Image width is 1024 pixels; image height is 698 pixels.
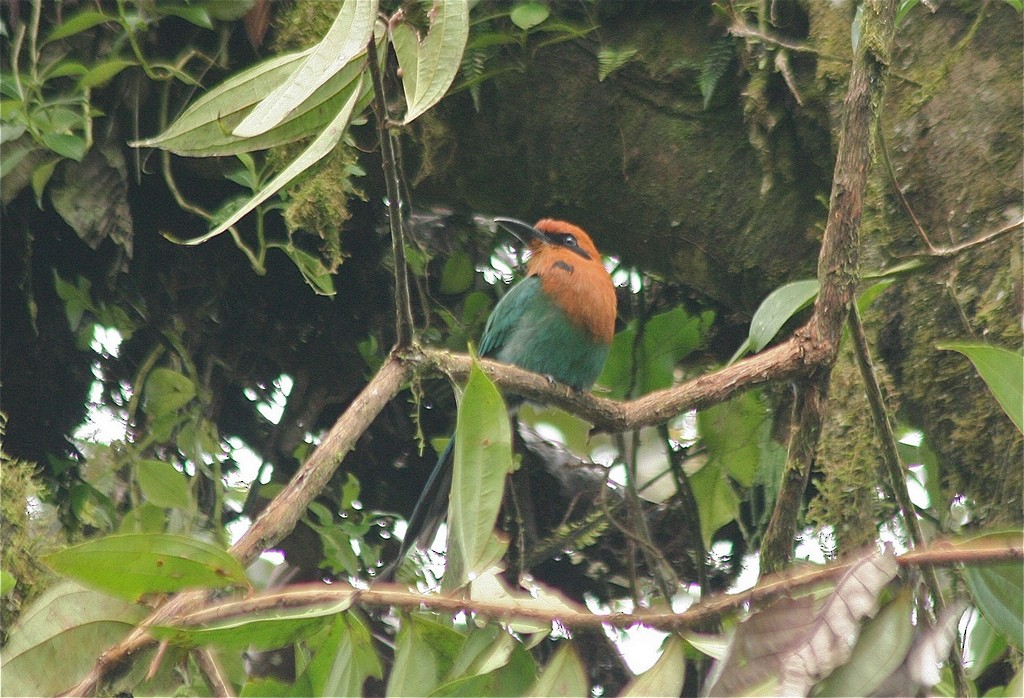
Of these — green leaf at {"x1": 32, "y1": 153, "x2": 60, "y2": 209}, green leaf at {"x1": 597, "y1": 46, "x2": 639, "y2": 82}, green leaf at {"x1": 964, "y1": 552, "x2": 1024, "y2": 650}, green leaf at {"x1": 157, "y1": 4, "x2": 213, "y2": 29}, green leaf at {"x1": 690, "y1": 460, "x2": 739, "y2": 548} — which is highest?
green leaf at {"x1": 597, "y1": 46, "x2": 639, "y2": 82}

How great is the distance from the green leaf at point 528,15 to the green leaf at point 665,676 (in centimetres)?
176

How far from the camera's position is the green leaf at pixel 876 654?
46.3 inches

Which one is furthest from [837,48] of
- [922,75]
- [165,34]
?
[165,34]

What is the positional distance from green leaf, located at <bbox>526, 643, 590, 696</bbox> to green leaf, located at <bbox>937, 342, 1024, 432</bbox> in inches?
26.5

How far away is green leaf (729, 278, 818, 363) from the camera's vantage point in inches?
80.1

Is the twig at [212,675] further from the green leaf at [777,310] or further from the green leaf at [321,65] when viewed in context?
the green leaf at [777,310]

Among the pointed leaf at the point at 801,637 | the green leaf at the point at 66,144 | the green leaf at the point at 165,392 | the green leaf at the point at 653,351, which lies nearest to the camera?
the pointed leaf at the point at 801,637

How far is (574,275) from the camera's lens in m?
3.31

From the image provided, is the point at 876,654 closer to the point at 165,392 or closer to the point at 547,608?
the point at 547,608

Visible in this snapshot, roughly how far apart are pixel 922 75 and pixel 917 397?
78cm

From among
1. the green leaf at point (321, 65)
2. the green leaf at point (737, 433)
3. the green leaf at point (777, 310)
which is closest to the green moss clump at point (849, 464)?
the green leaf at point (737, 433)

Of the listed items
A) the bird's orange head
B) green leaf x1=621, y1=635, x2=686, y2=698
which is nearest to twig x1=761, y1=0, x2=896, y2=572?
green leaf x1=621, y1=635, x2=686, y2=698

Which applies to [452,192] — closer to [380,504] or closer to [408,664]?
[380,504]

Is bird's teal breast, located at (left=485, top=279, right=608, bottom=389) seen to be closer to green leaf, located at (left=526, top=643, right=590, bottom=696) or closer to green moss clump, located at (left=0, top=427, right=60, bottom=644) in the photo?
green moss clump, located at (left=0, top=427, right=60, bottom=644)
